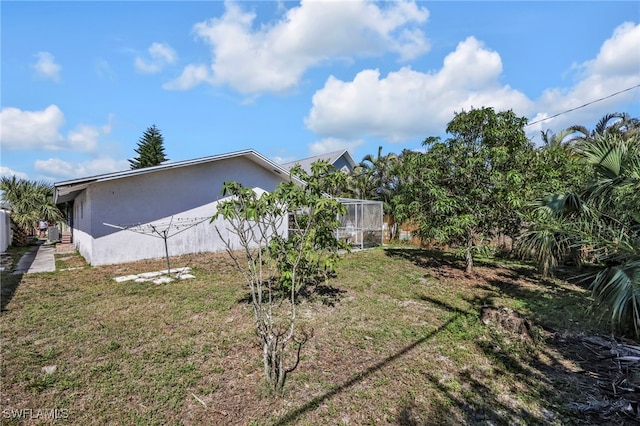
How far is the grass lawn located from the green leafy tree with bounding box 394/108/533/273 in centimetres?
183

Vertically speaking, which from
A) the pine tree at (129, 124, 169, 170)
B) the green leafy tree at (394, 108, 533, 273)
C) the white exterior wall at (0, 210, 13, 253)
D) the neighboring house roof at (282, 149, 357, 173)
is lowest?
the white exterior wall at (0, 210, 13, 253)

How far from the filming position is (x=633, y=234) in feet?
12.0

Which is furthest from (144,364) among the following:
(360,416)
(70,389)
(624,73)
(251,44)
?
(624,73)

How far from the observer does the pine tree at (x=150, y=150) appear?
1220 inches

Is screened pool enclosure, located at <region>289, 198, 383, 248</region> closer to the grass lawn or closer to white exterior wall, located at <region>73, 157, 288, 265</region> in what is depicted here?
white exterior wall, located at <region>73, 157, 288, 265</region>

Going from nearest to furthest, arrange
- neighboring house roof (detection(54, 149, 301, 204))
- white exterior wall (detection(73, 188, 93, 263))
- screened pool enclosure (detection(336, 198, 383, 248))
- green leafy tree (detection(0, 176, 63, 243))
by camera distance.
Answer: neighboring house roof (detection(54, 149, 301, 204)) → white exterior wall (detection(73, 188, 93, 263)) → screened pool enclosure (detection(336, 198, 383, 248)) → green leafy tree (detection(0, 176, 63, 243))

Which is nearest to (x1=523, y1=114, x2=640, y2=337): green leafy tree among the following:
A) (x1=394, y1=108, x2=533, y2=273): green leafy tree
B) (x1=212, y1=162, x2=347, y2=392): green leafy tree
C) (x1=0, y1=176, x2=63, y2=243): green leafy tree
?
(x1=394, y1=108, x2=533, y2=273): green leafy tree

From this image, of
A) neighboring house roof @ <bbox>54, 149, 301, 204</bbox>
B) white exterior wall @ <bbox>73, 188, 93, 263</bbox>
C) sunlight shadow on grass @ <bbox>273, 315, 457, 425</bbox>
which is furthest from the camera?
white exterior wall @ <bbox>73, 188, 93, 263</bbox>

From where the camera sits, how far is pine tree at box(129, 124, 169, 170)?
31.0 m

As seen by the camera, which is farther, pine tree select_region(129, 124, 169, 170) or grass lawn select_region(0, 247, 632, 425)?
pine tree select_region(129, 124, 169, 170)

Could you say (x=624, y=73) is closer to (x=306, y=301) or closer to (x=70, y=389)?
(x=306, y=301)

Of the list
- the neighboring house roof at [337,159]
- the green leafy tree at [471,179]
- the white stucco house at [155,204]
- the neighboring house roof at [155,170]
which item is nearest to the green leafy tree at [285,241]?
the green leafy tree at [471,179]

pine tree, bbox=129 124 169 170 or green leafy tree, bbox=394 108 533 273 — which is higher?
pine tree, bbox=129 124 169 170

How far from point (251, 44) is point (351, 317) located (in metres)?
8.81
